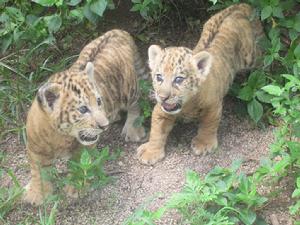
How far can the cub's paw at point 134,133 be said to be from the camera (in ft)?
21.6

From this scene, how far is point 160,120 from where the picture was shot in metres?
6.25

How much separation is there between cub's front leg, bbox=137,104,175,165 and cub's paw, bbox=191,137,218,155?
11.4 inches

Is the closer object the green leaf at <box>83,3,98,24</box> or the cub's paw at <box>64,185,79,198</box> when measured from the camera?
the cub's paw at <box>64,185,79,198</box>

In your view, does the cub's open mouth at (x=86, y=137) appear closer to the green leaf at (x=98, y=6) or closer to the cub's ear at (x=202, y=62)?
the cub's ear at (x=202, y=62)

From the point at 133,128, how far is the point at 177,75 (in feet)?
3.16

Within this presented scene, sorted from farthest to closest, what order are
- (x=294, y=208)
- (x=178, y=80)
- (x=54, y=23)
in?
(x=54, y=23), (x=178, y=80), (x=294, y=208)

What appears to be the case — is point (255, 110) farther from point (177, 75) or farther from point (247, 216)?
point (247, 216)

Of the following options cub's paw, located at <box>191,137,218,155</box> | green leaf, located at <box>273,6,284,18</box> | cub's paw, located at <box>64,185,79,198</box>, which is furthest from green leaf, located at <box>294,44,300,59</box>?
cub's paw, located at <box>64,185,79,198</box>

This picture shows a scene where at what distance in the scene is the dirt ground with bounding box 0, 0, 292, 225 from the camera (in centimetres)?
571

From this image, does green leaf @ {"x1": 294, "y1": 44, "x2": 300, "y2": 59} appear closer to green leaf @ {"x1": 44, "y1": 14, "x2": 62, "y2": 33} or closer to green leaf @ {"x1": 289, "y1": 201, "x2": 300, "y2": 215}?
green leaf @ {"x1": 289, "y1": 201, "x2": 300, "y2": 215}

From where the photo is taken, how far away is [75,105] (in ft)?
17.8

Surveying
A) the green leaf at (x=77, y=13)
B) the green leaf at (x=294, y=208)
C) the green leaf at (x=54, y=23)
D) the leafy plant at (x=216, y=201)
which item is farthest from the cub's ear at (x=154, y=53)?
the green leaf at (x=294, y=208)

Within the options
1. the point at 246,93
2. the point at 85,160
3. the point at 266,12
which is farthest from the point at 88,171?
the point at 266,12

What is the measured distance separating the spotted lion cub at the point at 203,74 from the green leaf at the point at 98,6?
0.59 meters
